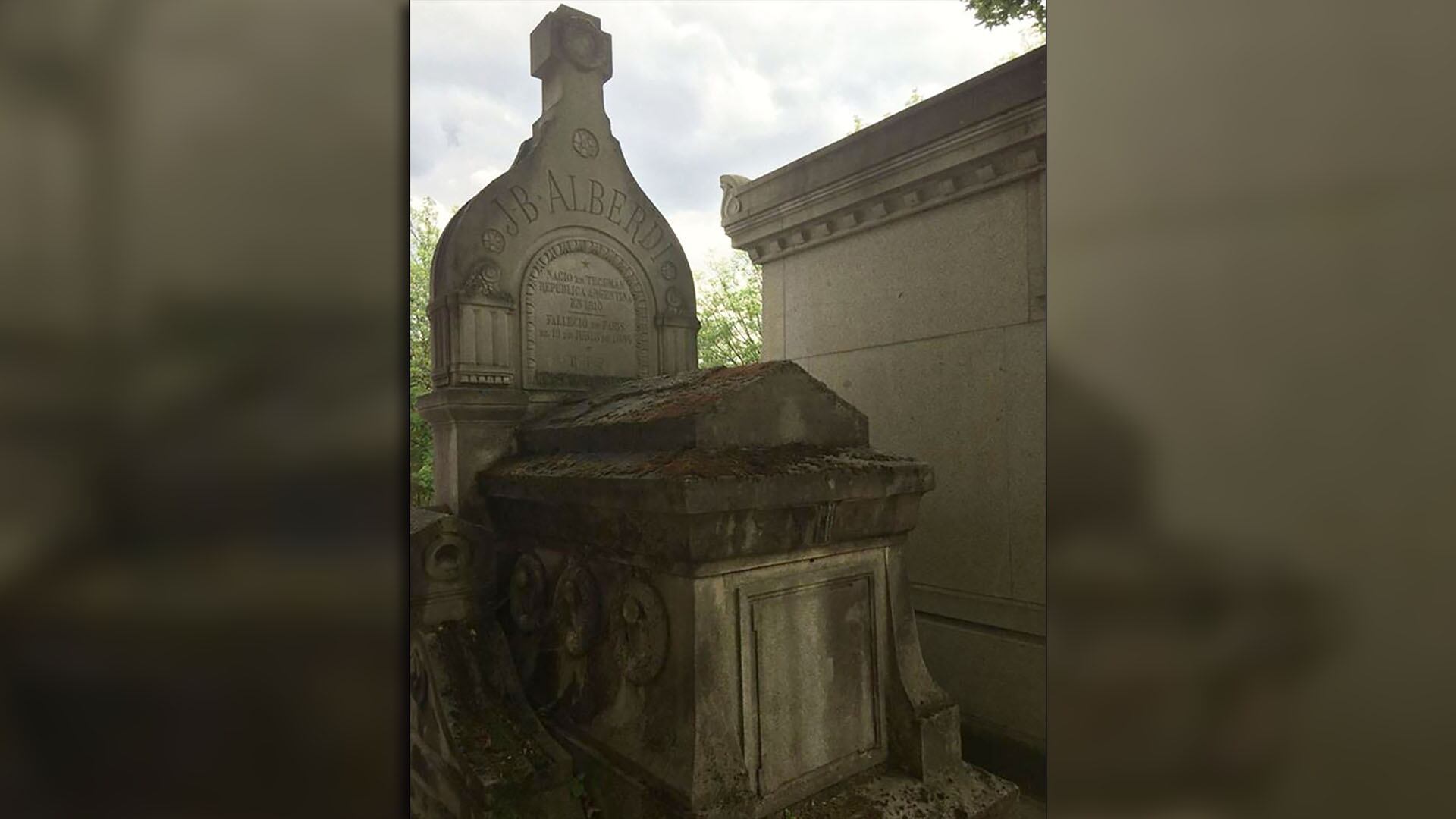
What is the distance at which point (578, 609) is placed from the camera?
3.79m

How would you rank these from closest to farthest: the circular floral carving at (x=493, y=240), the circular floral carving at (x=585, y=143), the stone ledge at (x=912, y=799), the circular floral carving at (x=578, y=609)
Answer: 1. the stone ledge at (x=912, y=799)
2. the circular floral carving at (x=578, y=609)
3. the circular floral carving at (x=493, y=240)
4. the circular floral carving at (x=585, y=143)

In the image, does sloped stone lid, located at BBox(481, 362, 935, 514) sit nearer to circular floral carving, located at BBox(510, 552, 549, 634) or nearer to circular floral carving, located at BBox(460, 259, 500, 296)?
circular floral carving, located at BBox(510, 552, 549, 634)

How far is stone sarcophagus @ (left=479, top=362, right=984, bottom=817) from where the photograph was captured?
10.2 ft

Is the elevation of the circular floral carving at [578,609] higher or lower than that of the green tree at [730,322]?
lower

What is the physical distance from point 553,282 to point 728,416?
230 cm

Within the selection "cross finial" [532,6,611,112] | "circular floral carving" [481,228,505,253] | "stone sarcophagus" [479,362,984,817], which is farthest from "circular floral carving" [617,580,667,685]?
"cross finial" [532,6,611,112]

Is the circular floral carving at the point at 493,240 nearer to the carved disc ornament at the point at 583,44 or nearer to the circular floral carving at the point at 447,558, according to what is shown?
the carved disc ornament at the point at 583,44

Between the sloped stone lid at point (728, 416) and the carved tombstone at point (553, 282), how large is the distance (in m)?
0.84

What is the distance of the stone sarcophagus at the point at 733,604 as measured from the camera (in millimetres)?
3119
